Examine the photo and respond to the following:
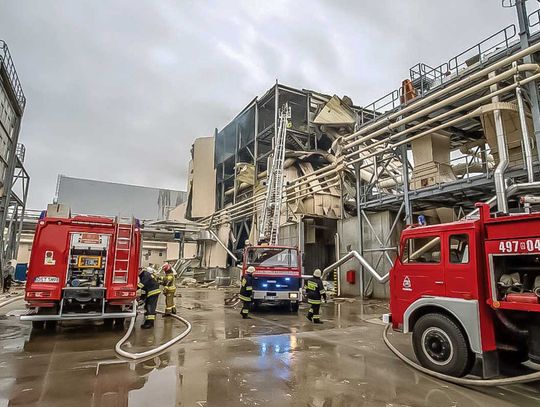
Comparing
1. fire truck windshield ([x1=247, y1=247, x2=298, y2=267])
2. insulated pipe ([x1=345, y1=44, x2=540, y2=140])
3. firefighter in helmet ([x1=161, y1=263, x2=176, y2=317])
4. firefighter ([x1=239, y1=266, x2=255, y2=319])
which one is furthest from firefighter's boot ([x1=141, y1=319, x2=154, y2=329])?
insulated pipe ([x1=345, y1=44, x2=540, y2=140])

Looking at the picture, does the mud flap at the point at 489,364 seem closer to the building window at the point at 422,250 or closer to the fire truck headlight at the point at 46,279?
the building window at the point at 422,250

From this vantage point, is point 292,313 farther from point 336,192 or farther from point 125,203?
point 125,203

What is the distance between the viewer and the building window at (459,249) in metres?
5.04

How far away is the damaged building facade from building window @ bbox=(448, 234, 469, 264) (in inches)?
94.5

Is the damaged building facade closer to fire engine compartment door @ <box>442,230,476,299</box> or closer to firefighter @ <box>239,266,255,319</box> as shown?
fire engine compartment door @ <box>442,230,476,299</box>

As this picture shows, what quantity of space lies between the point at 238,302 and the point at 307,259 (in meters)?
7.92

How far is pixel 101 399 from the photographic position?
4.07 m

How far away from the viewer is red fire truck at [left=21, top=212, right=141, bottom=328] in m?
7.64

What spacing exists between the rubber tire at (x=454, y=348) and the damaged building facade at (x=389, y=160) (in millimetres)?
3106

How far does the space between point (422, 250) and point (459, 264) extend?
0.72 meters

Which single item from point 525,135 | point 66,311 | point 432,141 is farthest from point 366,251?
point 66,311

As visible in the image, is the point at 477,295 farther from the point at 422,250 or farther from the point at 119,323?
the point at 119,323

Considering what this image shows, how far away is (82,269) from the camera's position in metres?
8.66

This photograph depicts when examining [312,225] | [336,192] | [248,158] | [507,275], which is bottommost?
[507,275]
